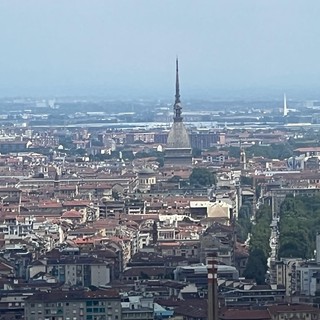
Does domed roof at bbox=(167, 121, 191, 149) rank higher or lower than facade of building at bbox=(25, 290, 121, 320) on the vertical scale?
lower

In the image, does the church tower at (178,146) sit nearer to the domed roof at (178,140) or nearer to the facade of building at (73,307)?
the domed roof at (178,140)

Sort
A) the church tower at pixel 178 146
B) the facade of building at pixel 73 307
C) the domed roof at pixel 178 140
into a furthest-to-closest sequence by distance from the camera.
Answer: the domed roof at pixel 178 140 < the church tower at pixel 178 146 < the facade of building at pixel 73 307

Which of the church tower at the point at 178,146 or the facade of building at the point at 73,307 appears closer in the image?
the facade of building at the point at 73,307

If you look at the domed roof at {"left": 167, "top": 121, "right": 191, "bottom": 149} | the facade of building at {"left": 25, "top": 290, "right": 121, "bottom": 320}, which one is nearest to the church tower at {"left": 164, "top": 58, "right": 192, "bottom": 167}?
the domed roof at {"left": 167, "top": 121, "right": 191, "bottom": 149}

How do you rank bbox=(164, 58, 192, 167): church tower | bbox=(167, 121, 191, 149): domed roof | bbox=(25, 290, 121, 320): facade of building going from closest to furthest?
1. bbox=(25, 290, 121, 320): facade of building
2. bbox=(164, 58, 192, 167): church tower
3. bbox=(167, 121, 191, 149): domed roof

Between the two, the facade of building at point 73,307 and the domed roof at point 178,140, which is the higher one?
the facade of building at point 73,307

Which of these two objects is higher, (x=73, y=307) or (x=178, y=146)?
(x=73, y=307)

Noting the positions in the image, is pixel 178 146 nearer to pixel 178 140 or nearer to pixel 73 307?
pixel 178 140

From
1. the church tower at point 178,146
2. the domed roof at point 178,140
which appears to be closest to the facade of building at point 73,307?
the church tower at point 178,146

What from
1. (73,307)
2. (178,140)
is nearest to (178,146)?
(178,140)

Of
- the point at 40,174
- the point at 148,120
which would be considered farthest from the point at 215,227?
the point at 148,120

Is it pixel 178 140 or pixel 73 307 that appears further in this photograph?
pixel 178 140

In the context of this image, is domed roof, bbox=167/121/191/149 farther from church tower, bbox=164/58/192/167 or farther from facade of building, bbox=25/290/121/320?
facade of building, bbox=25/290/121/320
